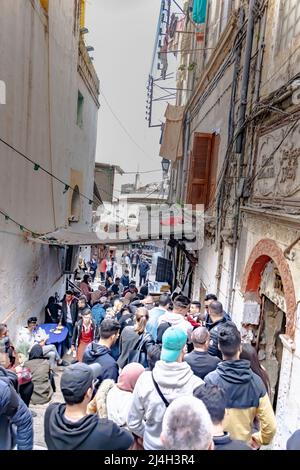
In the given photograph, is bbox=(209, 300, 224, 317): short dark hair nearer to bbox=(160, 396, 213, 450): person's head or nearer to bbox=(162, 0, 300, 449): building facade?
bbox=(162, 0, 300, 449): building facade

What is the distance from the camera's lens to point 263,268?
6.34 metres

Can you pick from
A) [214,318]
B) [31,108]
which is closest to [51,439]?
[214,318]

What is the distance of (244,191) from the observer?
24.0 ft

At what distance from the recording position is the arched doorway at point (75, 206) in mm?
15745

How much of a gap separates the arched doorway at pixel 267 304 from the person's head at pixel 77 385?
3.56 meters

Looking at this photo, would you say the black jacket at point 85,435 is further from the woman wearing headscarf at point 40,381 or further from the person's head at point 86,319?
the person's head at point 86,319

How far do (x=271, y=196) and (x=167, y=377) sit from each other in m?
3.85

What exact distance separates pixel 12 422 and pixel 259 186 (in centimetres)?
521

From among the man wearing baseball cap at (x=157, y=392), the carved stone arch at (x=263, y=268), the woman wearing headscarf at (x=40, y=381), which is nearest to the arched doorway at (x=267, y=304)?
the carved stone arch at (x=263, y=268)

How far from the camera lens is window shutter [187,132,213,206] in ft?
34.8

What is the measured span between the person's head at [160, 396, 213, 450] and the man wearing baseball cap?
29.1 inches

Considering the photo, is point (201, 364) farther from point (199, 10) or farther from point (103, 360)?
point (199, 10)

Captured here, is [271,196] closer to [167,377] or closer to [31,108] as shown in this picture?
[167,377]

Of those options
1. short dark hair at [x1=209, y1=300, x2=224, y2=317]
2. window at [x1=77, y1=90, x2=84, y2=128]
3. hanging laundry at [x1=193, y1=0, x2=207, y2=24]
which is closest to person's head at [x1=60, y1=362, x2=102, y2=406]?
short dark hair at [x1=209, y1=300, x2=224, y2=317]
